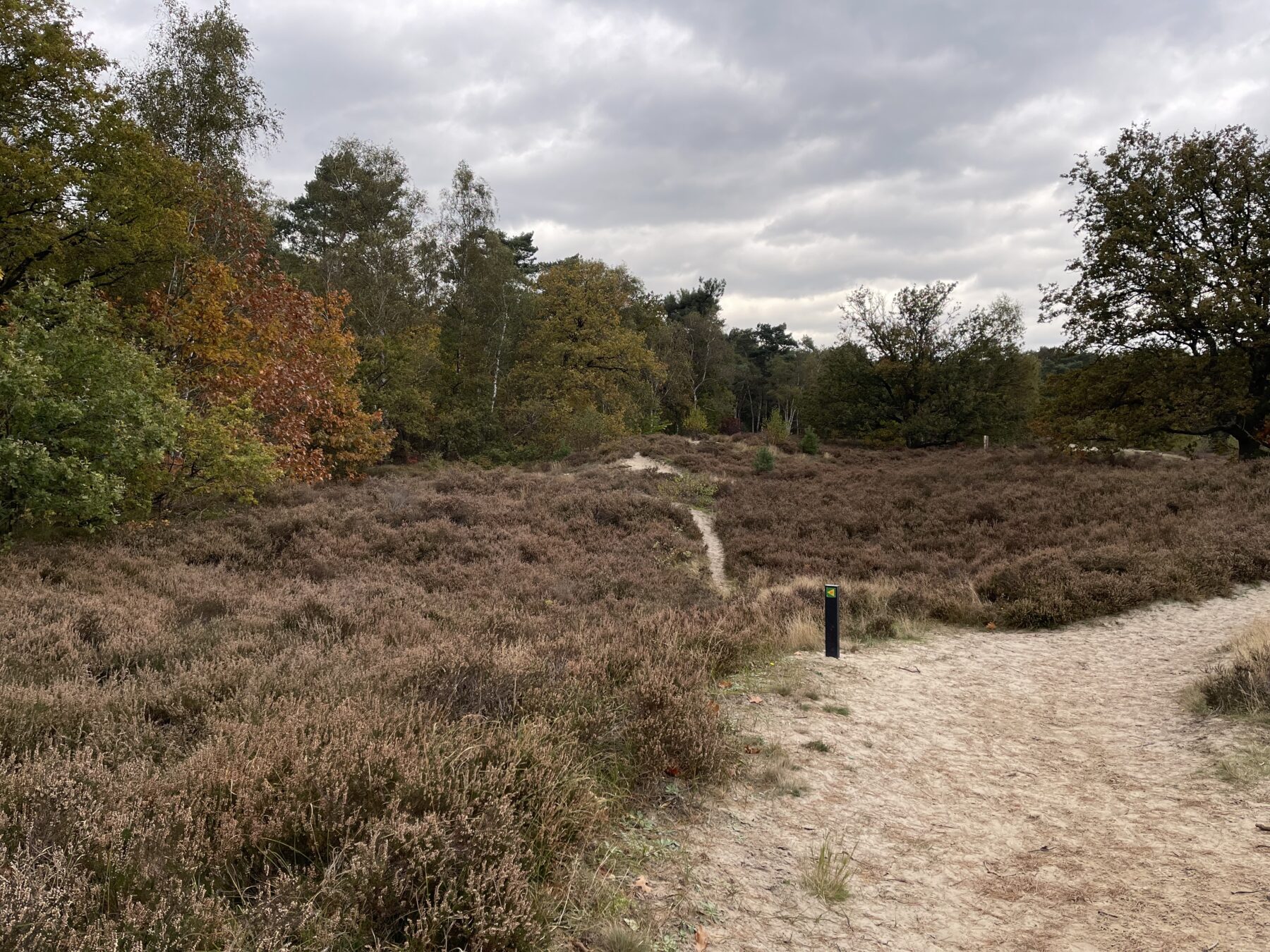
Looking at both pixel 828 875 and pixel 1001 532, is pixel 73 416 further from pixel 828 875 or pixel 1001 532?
pixel 1001 532

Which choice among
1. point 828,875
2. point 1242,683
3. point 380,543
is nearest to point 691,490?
point 380,543

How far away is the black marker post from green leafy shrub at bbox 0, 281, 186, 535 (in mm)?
10108

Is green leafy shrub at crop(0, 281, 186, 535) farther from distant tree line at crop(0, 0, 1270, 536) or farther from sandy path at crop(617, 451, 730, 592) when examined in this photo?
sandy path at crop(617, 451, 730, 592)

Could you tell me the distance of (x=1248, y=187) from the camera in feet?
57.4

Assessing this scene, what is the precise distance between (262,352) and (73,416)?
881 centimetres

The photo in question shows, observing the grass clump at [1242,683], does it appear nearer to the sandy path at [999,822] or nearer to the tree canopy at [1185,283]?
the sandy path at [999,822]

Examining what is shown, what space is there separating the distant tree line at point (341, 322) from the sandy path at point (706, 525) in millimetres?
7171

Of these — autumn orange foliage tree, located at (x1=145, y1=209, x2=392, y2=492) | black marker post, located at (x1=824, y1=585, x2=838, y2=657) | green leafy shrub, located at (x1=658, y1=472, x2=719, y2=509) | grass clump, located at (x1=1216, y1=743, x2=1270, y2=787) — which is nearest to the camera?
grass clump, located at (x1=1216, y1=743, x2=1270, y2=787)

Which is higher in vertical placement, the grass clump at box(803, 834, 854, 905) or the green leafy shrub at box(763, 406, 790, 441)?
the green leafy shrub at box(763, 406, 790, 441)

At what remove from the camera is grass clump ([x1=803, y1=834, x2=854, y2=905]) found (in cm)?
318

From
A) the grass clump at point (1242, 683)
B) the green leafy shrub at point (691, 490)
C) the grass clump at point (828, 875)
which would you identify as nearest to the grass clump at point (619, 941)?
the grass clump at point (828, 875)

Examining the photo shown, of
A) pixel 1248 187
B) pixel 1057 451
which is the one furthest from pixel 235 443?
pixel 1248 187

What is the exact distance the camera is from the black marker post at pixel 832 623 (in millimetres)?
7148

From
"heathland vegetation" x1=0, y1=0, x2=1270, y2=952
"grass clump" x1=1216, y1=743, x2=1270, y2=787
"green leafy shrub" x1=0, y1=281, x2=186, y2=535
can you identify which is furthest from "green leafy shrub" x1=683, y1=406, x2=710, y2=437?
"grass clump" x1=1216, y1=743, x2=1270, y2=787
